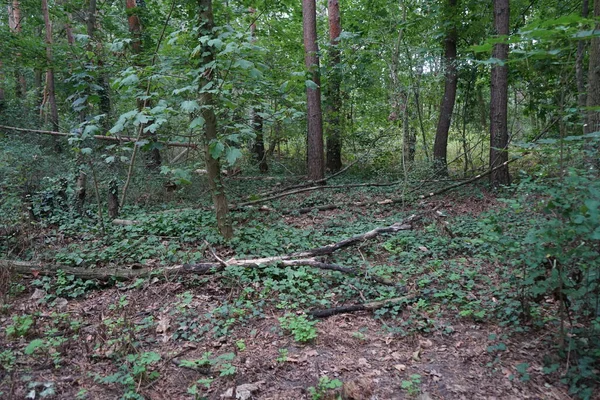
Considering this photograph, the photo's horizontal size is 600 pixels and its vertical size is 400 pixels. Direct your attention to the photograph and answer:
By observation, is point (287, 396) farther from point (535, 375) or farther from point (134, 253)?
point (134, 253)

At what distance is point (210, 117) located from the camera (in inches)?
210

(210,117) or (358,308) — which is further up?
(210,117)

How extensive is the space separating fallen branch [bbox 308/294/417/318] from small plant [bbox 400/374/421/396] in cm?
106

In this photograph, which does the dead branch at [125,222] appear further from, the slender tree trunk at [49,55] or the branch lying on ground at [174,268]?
the slender tree trunk at [49,55]

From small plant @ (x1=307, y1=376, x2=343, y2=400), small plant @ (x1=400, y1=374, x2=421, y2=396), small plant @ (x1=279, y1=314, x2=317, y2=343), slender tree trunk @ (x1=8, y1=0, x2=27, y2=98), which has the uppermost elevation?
slender tree trunk @ (x1=8, y1=0, x2=27, y2=98)

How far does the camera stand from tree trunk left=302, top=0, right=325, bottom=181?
1002cm

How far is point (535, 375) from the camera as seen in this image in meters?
2.97

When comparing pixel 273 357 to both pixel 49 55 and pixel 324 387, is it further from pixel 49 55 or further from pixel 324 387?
pixel 49 55

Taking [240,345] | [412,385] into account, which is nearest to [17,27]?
[240,345]

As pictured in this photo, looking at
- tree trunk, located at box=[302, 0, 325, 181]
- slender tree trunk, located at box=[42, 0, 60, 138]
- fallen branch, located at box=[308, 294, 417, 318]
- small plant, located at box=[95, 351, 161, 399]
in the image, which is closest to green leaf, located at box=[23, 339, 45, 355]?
small plant, located at box=[95, 351, 161, 399]

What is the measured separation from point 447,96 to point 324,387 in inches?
379

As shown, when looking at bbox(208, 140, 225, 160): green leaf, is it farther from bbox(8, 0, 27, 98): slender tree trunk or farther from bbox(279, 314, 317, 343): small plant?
bbox(8, 0, 27, 98): slender tree trunk

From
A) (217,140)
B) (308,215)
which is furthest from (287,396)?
(308,215)

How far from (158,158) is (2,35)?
195 inches
